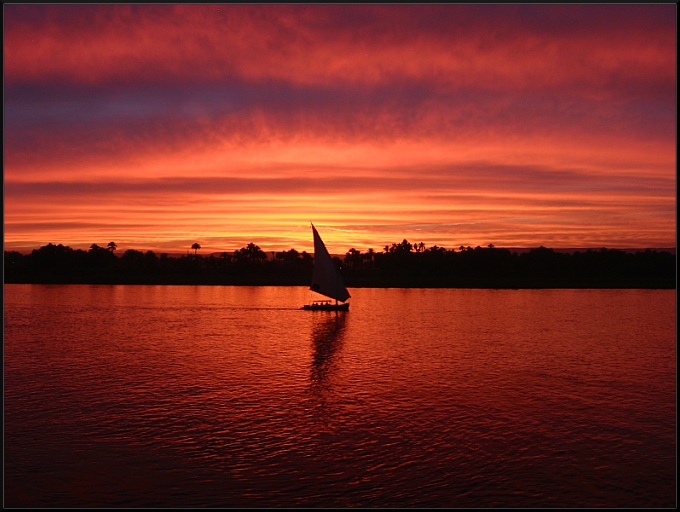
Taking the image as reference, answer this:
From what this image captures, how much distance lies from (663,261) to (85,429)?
204560mm

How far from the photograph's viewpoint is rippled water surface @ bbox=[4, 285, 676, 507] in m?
18.5

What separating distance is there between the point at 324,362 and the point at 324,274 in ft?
117

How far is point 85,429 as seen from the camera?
2486 cm

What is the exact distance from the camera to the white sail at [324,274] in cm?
7638

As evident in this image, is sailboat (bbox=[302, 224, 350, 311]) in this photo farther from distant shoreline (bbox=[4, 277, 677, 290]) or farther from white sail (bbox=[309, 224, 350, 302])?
distant shoreline (bbox=[4, 277, 677, 290])

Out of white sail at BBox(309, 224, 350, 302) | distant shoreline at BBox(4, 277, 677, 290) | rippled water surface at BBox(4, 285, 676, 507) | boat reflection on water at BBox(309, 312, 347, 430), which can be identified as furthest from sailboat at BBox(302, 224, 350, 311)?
distant shoreline at BBox(4, 277, 677, 290)

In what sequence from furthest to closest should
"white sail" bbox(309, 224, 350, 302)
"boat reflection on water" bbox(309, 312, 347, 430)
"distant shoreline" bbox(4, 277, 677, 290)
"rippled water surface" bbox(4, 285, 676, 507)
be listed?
1. "distant shoreline" bbox(4, 277, 677, 290)
2. "white sail" bbox(309, 224, 350, 302)
3. "boat reflection on water" bbox(309, 312, 347, 430)
4. "rippled water surface" bbox(4, 285, 676, 507)

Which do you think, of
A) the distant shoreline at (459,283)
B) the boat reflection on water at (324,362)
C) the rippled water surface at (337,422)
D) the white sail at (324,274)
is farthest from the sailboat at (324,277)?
the distant shoreline at (459,283)

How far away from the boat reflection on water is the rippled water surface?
261 mm

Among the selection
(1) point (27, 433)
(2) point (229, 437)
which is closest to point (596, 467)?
(2) point (229, 437)

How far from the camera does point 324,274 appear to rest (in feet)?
264

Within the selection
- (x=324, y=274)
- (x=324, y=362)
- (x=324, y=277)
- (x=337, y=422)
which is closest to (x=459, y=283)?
(x=324, y=277)

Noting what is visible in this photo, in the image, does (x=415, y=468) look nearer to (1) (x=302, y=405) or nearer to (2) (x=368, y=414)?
(2) (x=368, y=414)

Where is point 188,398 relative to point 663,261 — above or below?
below
